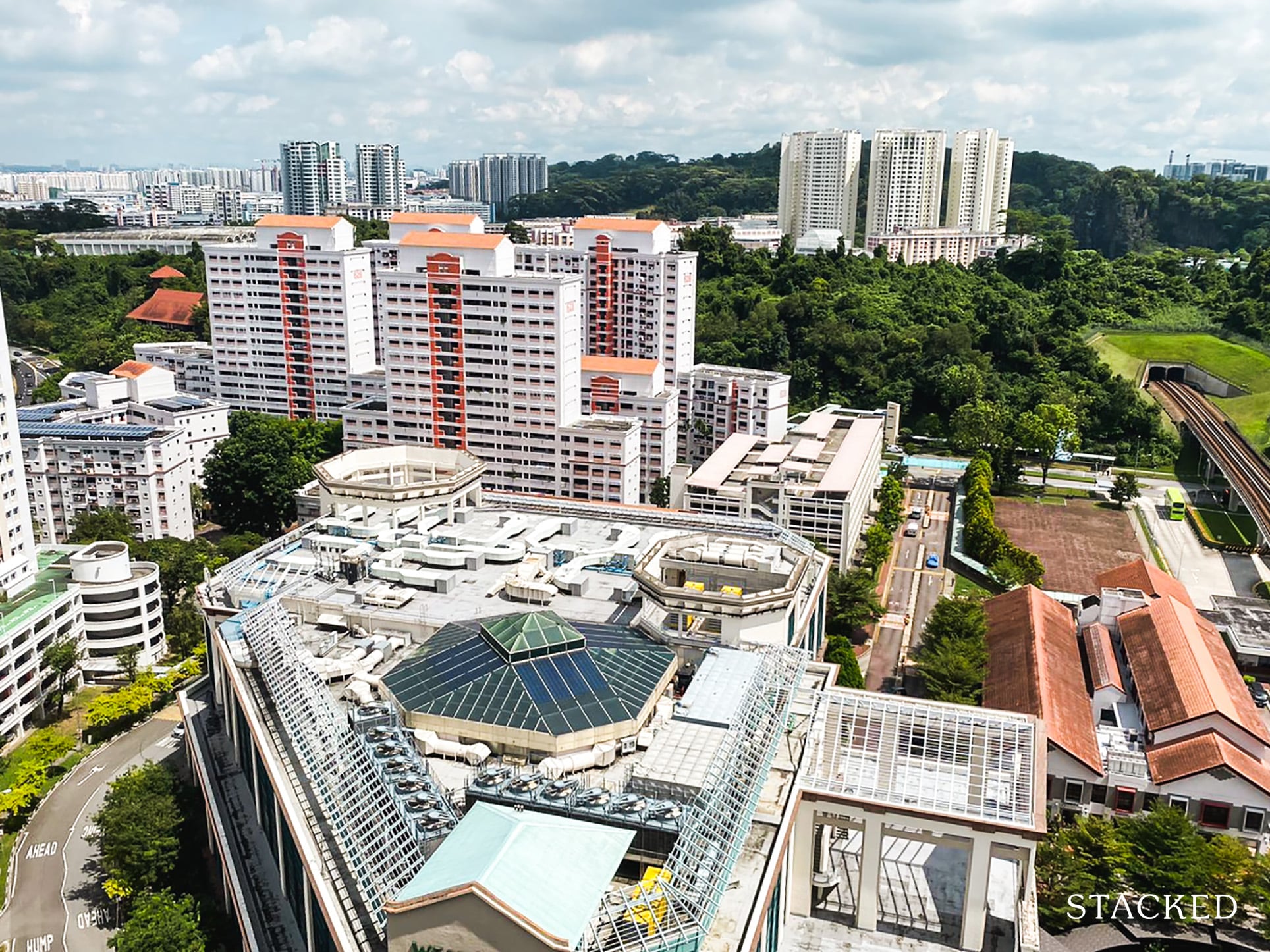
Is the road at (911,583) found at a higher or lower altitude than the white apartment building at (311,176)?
lower

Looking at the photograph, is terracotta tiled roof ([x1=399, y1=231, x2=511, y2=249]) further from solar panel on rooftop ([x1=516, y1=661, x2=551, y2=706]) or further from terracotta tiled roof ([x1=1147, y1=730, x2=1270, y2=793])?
terracotta tiled roof ([x1=1147, y1=730, x2=1270, y2=793])

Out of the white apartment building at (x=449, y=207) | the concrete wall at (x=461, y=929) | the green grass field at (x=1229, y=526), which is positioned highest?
the white apartment building at (x=449, y=207)

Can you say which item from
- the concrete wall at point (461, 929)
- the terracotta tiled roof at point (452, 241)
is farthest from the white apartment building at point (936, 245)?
the concrete wall at point (461, 929)

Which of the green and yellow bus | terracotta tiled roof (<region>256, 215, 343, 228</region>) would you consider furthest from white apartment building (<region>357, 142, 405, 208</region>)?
the green and yellow bus

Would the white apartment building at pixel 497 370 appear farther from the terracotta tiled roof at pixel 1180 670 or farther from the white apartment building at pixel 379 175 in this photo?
the white apartment building at pixel 379 175

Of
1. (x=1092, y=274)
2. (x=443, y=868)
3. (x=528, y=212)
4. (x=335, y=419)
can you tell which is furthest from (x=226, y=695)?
(x=528, y=212)

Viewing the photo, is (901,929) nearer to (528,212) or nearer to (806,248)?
(806,248)

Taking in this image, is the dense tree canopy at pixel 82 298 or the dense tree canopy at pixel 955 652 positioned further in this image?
the dense tree canopy at pixel 82 298
